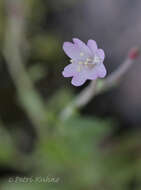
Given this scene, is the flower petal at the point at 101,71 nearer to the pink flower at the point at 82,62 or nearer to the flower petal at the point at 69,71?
the pink flower at the point at 82,62

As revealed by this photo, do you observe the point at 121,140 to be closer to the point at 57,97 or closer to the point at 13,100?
the point at 57,97

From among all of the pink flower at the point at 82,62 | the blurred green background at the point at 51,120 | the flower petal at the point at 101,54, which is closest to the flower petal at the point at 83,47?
the pink flower at the point at 82,62

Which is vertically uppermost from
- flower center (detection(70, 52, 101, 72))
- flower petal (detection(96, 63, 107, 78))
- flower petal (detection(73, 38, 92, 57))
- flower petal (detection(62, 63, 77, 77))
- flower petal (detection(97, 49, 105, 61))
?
flower center (detection(70, 52, 101, 72))

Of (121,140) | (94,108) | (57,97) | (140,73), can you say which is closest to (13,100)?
(57,97)

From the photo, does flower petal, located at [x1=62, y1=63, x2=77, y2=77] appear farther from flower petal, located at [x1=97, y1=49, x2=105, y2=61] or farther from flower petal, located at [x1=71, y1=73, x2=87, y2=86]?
flower petal, located at [x1=97, y1=49, x2=105, y2=61]

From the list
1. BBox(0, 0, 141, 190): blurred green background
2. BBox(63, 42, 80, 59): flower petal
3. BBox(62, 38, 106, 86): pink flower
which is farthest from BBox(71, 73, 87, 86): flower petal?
BBox(0, 0, 141, 190): blurred green background

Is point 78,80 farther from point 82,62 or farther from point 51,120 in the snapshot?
point 51,120

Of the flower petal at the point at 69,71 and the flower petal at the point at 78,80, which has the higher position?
the flower petal at the point at 69,71
